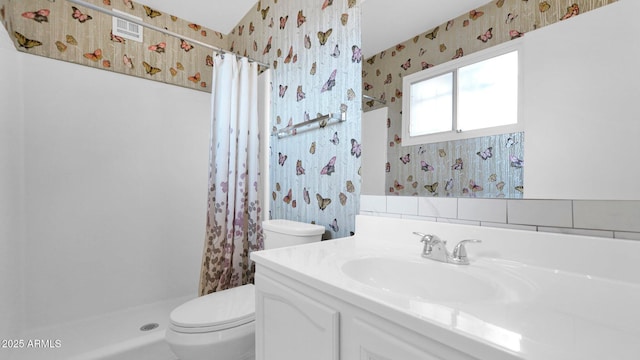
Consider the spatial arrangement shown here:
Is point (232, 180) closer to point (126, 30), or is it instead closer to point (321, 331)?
point (321, 331)

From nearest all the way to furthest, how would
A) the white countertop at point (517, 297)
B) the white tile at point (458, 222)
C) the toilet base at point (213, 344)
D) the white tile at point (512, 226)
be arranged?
1. the white countertop at point (517, 297)
2. the white tile at point (512, 226)
3. the white tile at point (458, 222)
4. the toilet base at point (213, 344)

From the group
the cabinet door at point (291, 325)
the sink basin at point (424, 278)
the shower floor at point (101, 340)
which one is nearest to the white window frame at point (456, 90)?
the sink basin at point (424, 278)

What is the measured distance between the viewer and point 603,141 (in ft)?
2.21

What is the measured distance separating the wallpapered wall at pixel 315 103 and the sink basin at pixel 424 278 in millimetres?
432

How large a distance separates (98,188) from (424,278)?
7.41ft

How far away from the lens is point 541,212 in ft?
2.47

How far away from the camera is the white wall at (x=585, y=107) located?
2.11 feet

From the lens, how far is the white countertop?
0.39 metres

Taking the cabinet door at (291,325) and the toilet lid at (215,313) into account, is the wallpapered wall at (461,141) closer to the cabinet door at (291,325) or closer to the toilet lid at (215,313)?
the cabinet door at (291,325)

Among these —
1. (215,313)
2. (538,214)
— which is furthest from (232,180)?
(538,214)

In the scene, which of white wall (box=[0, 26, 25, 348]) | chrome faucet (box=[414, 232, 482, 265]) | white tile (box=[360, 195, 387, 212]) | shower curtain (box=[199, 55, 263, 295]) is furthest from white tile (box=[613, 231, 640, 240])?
white wall (box=[0, 26, 25, 348])

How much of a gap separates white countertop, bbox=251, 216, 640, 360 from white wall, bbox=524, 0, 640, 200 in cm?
15

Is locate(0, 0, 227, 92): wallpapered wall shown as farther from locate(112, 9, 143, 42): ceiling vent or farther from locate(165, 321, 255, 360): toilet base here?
locate(165, 321, 255, 360): toilet base

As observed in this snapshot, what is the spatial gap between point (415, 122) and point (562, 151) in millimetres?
467
